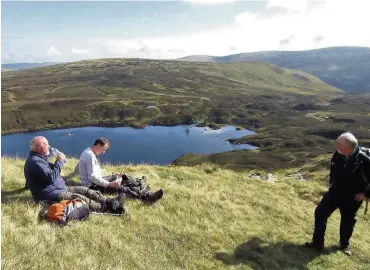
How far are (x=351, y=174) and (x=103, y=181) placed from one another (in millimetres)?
8094

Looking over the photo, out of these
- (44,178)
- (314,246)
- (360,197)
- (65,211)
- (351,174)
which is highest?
(351,174)

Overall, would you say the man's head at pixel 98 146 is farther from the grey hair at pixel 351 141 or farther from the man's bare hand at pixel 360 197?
the man's bare hand at pixel 360 197

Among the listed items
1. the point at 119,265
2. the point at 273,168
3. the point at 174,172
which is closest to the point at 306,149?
the point at 273,168

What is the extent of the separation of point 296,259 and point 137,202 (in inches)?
221

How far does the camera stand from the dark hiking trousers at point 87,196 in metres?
11.3

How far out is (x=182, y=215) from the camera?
13172mm

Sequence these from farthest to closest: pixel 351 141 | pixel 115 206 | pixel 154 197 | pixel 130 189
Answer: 1. pixel 130 189
2. pixel 154 197
3. pixel 115 206
4. pixel 351 141

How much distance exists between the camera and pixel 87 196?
480 inches

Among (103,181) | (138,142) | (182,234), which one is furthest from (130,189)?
(138,142)

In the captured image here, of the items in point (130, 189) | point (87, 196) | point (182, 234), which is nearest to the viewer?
point (182, 234)

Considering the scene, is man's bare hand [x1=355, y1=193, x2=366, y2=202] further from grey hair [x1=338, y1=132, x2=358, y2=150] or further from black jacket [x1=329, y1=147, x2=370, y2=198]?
grey hair [x1=338, y1=132, x2=358, y2=150]

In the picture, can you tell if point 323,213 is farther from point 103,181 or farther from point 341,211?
point 103,181

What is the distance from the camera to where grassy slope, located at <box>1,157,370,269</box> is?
866 cm

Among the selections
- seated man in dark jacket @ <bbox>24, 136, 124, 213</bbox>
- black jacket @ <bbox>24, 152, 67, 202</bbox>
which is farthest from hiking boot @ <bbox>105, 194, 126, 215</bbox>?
black jacket @ <bbox>24, 152, 67, 202</bbox>
